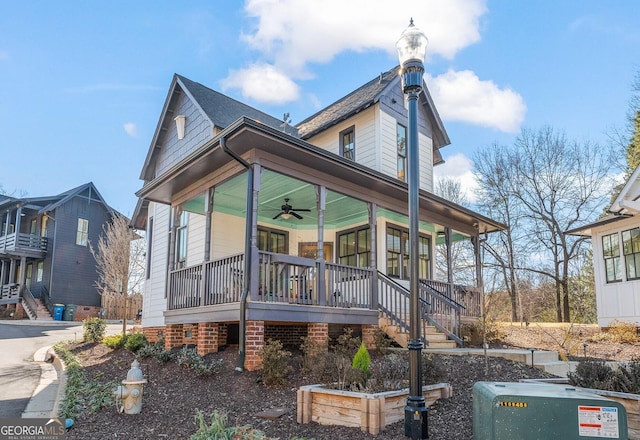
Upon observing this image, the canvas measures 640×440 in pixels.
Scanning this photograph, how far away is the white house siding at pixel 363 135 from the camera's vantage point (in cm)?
1343

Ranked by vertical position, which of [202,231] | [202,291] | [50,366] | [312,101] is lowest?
[50,366]

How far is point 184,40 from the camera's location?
12836 mm

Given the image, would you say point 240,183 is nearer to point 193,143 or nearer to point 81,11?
point 193,143

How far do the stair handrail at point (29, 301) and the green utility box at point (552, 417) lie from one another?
2857cm

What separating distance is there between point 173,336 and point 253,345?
3.53 m

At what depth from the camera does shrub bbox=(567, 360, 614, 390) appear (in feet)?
A: 17.8

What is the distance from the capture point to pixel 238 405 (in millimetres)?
6336

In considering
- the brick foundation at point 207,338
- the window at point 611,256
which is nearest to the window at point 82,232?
the brick foundation at point 207,338

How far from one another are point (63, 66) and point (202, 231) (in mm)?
8610

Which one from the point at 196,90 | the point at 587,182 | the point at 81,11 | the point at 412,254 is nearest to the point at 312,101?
the point at 196,90

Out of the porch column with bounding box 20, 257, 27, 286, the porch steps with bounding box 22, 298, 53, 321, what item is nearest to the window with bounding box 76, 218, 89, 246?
the porch column with bounding box 20, 257, 27, 286

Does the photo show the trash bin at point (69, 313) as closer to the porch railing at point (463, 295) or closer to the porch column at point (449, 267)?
the porch railing at point (463, 295)

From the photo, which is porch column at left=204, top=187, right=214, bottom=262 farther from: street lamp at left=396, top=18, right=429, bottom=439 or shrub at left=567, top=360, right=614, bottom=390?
shrub at left=567, top=360, right=614, bottom=390
